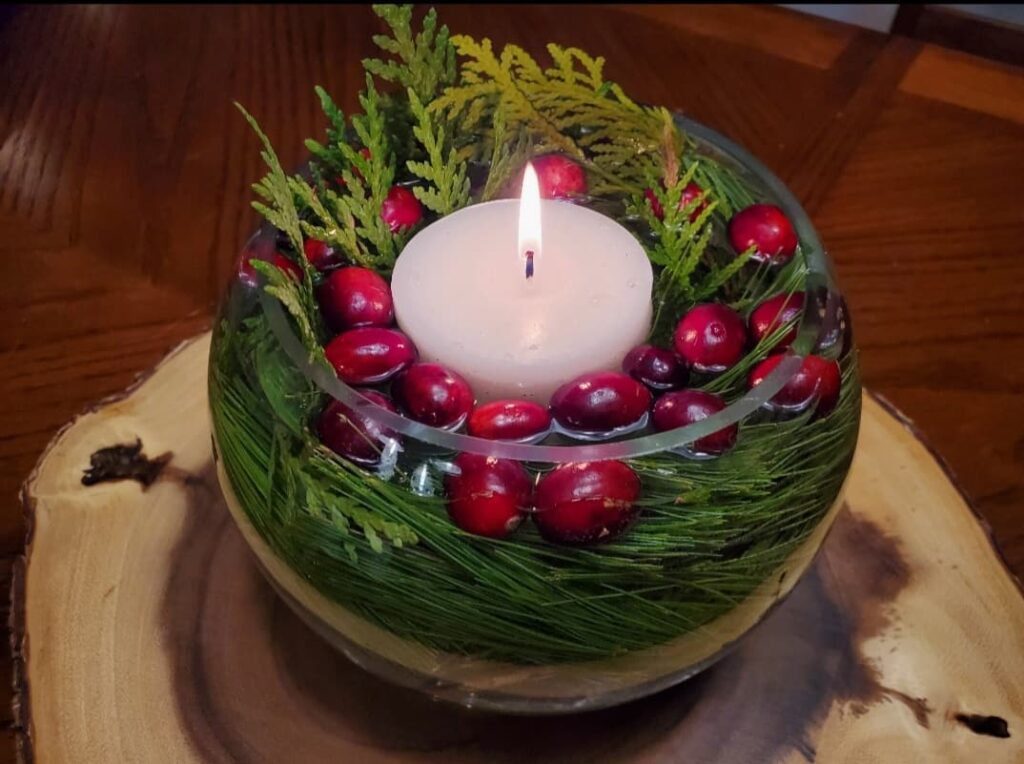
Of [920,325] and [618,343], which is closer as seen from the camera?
[618,343]

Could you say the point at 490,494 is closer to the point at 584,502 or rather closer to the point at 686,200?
the point at 584,502

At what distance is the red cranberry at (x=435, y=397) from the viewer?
522 mm

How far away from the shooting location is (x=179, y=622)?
2.15 ft

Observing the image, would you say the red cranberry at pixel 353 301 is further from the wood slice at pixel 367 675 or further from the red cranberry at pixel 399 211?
the wood slice at pixel 367 675

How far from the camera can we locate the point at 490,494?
1.57 feet

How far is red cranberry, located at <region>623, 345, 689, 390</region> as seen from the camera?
550 millimetres

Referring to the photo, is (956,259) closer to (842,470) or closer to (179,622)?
(842,470)

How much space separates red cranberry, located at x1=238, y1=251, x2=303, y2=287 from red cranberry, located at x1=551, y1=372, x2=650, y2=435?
0.15 m

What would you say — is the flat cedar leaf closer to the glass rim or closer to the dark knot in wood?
the glass rim

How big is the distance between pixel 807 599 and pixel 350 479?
32 centimetres

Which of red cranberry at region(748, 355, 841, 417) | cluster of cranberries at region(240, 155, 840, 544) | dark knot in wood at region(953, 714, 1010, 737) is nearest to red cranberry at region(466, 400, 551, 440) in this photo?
cluster of cranberries at region(240, 155, 840, 544)

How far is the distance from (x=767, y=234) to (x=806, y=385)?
11 centimetres

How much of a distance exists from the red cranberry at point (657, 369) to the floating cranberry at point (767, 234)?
0.10m

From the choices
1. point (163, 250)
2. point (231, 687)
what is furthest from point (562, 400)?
point (163, 250)
